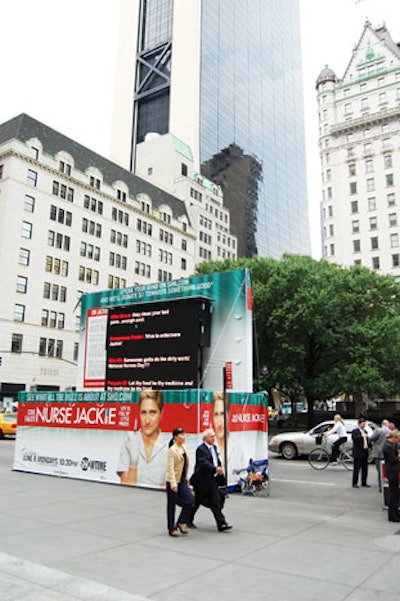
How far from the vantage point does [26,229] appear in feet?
172

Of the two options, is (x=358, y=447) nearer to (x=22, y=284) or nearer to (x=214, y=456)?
(x=214, y=456)

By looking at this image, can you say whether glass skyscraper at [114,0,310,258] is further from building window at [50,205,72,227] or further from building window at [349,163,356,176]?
building window at [50,205,72,227]

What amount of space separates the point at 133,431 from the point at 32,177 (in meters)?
→ 47.2

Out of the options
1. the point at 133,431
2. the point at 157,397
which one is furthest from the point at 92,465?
the point at 157,397

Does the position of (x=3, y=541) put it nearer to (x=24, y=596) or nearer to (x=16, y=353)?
(x=24, y=596)

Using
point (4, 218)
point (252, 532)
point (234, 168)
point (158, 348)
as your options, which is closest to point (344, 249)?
point (234, 168)

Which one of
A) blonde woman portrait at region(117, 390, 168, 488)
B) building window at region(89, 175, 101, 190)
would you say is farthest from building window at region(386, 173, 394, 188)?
blonde woman portrait at region(117, 390, 168, 488)

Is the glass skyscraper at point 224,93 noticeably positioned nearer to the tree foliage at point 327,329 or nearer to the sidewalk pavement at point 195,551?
the tree foliage at point 327,329

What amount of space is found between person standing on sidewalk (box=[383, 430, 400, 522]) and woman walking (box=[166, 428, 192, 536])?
390cm

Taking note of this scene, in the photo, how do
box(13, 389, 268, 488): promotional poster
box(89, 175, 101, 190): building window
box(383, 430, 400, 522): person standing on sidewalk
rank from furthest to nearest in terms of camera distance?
box(89, 175, 101, 190): building window
box(13, 389, 268, 488): promotional poster
box(383, 430, 400, 522): person standing on sidewalk

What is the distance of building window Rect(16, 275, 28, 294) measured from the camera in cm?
5125

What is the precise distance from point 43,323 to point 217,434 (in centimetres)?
4515

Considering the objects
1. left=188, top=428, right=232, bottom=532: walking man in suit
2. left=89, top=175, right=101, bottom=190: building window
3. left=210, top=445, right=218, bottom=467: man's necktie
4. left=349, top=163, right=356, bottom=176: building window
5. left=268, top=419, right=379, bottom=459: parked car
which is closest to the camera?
left=188, top=428, right=232, bottom=532: walking man in suit

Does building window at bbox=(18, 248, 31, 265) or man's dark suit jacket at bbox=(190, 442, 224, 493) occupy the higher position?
building window at bbox=(18, 248, 31, 265)
